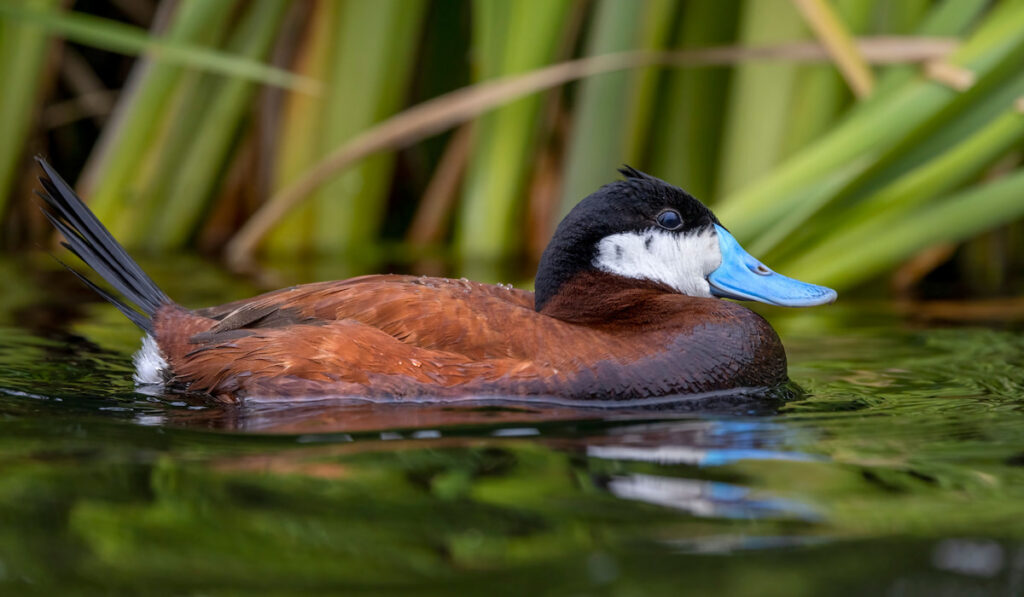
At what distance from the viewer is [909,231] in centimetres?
405

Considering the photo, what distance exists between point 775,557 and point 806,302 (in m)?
1.70

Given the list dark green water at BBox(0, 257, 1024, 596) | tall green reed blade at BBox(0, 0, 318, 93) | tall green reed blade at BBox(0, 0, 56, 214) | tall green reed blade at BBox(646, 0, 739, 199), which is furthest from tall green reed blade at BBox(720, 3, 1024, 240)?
tall green reed blade at BBox(0, 0, 56, 214)

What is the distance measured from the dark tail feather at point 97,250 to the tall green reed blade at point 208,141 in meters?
2.20

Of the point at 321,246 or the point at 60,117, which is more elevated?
the point at 60,117

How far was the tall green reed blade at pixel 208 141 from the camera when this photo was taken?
5.66 metres

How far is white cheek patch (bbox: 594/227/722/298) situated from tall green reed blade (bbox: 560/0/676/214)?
1714mm

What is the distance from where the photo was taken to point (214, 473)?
2.28m

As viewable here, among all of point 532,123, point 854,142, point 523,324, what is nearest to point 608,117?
point 532,123

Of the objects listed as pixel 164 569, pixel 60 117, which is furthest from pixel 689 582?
pixel 60 117

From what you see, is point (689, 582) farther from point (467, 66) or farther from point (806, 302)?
point (467, 66)

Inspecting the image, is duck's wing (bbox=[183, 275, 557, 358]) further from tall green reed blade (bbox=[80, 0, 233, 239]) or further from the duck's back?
tall green reed blade (bbox=[80, 0, 233, 239])

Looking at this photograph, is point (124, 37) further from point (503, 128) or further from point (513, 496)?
point (513, 496)

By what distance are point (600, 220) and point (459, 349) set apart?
0.57m

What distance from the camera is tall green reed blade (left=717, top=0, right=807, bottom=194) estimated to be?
4898mm
